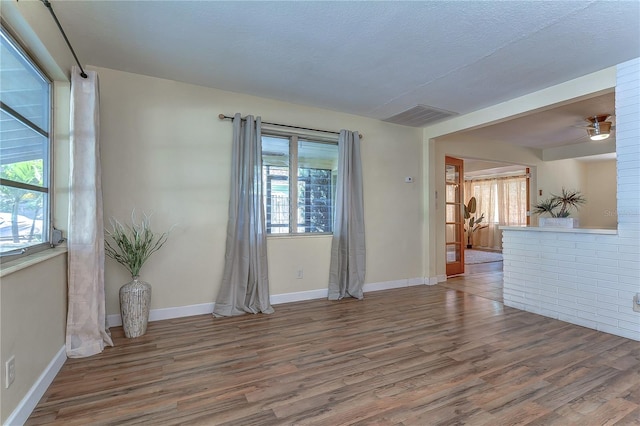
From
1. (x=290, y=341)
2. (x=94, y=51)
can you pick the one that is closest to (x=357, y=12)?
(x=94, y=51)

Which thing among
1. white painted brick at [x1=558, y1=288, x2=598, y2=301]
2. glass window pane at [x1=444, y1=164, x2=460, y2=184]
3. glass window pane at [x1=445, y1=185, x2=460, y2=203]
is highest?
glass window pane at [x1=444, y1=164, x2=460, y2=184]

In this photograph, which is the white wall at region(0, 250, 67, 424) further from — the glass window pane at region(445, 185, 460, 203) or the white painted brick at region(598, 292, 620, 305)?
the glass window pane at region(445, 185, 460, 203)

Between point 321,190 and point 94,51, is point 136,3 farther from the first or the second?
point 321,190

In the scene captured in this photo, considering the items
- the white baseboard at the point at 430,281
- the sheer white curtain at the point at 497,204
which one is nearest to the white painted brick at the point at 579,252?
the white baseboard at the point at 430,281

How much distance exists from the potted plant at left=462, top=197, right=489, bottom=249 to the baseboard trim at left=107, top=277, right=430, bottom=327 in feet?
19.0

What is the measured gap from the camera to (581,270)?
10.5ft

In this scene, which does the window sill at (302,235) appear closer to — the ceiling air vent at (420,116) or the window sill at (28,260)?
the ceiling air vent at (420,116)

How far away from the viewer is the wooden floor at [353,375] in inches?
68.8

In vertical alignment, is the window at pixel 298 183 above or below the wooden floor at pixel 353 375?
above

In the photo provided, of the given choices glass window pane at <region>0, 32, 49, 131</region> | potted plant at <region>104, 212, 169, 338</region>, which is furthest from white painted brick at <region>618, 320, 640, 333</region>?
glass window pane at <region>0, 32, 49, 131</region>

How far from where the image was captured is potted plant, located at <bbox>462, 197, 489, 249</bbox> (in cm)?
985

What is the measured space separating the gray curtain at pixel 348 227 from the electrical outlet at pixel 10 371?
3062 mm

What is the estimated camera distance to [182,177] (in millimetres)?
3395

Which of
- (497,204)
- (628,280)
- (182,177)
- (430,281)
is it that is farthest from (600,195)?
(182,177)
